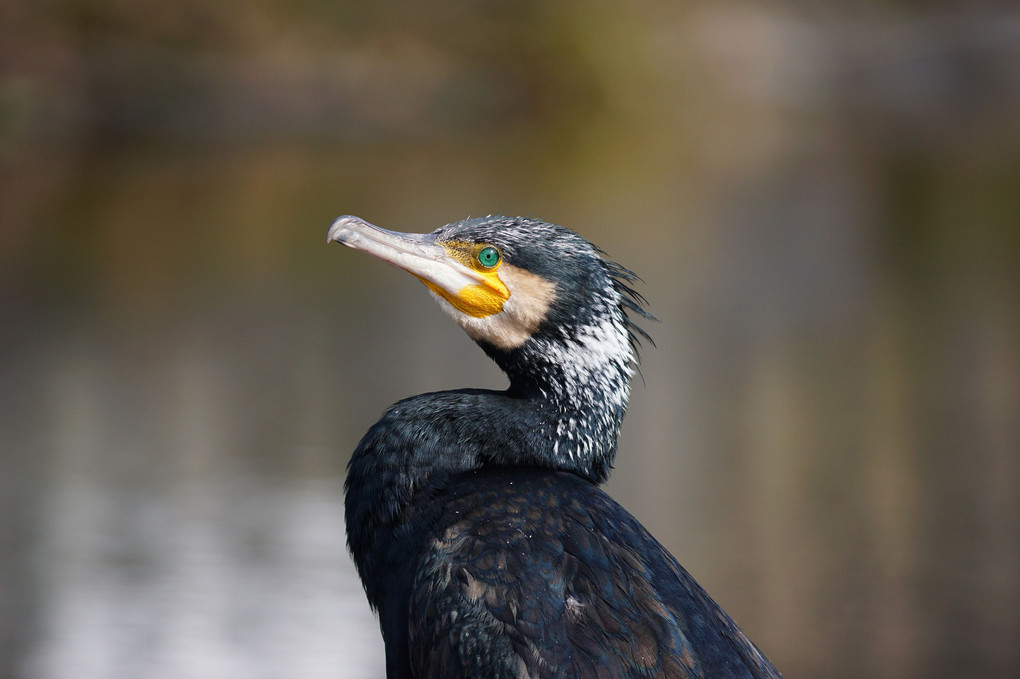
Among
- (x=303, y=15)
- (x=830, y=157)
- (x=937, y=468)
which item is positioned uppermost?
(x=303, y=15)

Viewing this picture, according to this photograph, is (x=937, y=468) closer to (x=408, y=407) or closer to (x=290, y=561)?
(x=290, y=561)

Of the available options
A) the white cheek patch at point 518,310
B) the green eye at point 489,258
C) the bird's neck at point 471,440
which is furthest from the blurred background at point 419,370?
the green eye at point 489,258

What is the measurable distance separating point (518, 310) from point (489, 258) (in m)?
0.15

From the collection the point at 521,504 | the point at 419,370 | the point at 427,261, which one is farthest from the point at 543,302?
the point at 419,370

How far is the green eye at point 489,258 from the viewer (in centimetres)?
329

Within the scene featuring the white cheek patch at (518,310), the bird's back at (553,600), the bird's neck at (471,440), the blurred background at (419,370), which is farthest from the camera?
the blurred background at (419,370)

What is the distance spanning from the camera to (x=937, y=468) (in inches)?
334

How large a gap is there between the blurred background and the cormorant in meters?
2.81

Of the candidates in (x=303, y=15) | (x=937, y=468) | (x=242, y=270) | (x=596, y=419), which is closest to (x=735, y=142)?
(x=303, y=15)

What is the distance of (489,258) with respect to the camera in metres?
3.29

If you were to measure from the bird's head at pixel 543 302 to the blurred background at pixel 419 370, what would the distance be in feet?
9.33

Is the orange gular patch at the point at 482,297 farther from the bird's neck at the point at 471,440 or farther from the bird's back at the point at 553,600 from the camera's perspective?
the bird's back at the point at 553,600

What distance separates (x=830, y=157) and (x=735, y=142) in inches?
141

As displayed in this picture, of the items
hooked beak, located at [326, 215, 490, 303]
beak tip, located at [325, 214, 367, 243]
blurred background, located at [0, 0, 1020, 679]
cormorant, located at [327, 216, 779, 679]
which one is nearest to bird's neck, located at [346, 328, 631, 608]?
cormorant, located at [327, 216, 779, 679]
